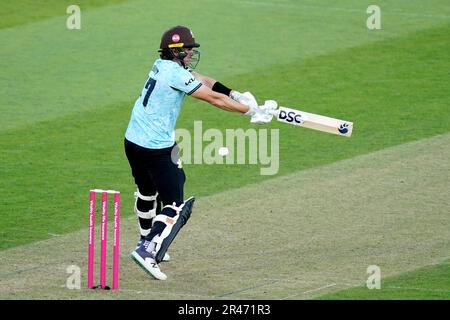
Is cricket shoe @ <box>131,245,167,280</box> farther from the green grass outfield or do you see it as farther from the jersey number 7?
the jersey number 7

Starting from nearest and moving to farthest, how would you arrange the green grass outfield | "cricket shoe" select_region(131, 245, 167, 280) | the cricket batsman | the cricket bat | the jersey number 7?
"cricket shoe" select_region(131, 245, 167, 280) < the cricket batsman < the jersey number 7 < the cricket bat < the green grass outfield

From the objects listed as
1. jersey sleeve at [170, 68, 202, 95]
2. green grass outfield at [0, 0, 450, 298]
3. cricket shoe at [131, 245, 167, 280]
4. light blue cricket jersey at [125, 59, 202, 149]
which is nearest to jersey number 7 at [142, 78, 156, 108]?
light blue cricket jersey at [125, 59, 202, 149]

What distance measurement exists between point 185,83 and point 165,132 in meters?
0.51

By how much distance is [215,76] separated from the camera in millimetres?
17281

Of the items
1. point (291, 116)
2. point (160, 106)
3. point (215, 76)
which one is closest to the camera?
point (160, 106)

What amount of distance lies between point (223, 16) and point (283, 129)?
4950 millimetres

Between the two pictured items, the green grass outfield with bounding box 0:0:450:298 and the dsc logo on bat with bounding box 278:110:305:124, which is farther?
the green grass outfield with bounding box 0:0:450:298

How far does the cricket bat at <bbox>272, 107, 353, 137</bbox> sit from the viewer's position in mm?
10922

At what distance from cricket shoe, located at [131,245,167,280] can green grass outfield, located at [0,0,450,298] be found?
3.82ft

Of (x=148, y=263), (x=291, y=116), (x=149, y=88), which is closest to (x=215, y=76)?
(x=291, y=116)

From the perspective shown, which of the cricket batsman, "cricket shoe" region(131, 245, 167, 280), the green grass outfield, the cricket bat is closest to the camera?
"cricket shoe" region(131, 245, 167, 280)

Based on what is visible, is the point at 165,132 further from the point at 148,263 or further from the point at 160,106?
the point at 148,263

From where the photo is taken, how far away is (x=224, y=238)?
461 inches

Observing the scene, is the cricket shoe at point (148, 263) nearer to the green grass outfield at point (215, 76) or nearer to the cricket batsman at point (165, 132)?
the cricket batsman at point (165, 132)
